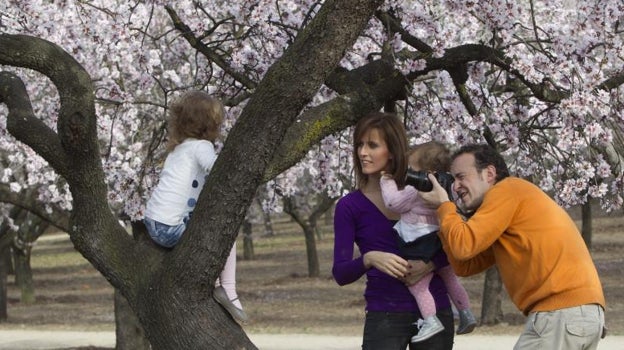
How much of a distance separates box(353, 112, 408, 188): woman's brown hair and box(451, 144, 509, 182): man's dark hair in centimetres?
28

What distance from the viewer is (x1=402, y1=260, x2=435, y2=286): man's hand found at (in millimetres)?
4459

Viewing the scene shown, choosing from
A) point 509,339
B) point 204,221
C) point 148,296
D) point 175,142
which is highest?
point 175,142

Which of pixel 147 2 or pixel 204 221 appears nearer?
pixel 204 221

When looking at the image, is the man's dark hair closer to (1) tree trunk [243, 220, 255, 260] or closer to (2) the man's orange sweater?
(2) the man's orange sweater

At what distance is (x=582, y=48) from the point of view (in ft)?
24.6

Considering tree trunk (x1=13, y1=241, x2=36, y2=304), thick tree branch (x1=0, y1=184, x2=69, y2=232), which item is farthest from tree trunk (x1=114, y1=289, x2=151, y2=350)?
tree trunk (x1=13, y1=241, x2=36, y2=304)

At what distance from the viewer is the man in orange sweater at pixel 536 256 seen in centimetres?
408

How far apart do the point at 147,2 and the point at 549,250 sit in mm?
6110

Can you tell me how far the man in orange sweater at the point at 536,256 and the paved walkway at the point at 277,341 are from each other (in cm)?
960

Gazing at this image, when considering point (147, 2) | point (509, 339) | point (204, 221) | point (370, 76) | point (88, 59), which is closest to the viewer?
point (204, 221)

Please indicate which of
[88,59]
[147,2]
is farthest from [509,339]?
[147,2]

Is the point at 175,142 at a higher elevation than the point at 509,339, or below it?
higher

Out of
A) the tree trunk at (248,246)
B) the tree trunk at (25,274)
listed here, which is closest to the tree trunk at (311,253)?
the tree trunk at (248,246)

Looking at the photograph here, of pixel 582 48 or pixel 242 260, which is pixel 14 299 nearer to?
pixel 242 260
